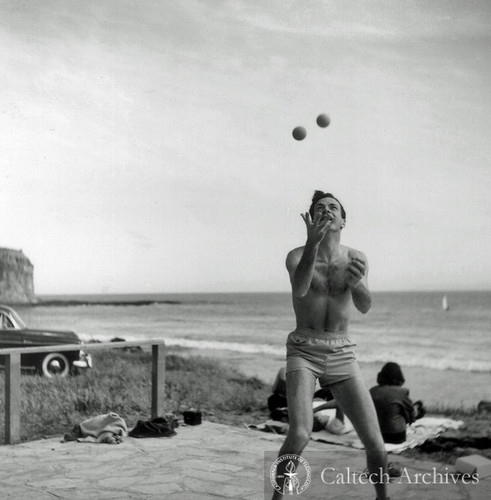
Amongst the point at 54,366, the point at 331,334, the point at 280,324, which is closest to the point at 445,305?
the point at 280,324

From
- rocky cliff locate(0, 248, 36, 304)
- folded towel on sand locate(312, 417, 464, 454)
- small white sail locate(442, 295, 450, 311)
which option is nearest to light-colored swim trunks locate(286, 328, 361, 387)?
folded towel on sand locate(312, 417, 464, 454)

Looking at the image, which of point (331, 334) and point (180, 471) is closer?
point (331, 334)

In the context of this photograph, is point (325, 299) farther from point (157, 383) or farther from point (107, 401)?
point (107, 401)

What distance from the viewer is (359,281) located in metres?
Result: 3.52

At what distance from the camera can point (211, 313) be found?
46.8 m

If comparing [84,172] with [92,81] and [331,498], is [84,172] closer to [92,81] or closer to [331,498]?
[92,81]

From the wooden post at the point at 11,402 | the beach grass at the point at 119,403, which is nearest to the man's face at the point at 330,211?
the beach grass at the point at 119,403

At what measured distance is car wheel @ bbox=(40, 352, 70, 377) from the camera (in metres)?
8.47

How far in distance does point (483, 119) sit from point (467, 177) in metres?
5.02

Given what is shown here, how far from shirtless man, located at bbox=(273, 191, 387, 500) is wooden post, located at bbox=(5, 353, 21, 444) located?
10.2 feet

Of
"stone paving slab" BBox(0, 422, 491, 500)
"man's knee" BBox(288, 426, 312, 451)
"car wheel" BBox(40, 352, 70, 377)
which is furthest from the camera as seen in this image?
"car wheel" BBox(40, 352, 70, 377)

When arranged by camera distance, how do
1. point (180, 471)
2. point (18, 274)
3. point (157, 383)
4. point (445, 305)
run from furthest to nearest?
point (445, 305) → point (18, 274) → point (157, 383) → point (180, 471)

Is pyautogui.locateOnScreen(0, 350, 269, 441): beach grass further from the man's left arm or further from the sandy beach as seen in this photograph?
the sandy beach

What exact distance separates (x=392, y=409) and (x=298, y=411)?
286cm
